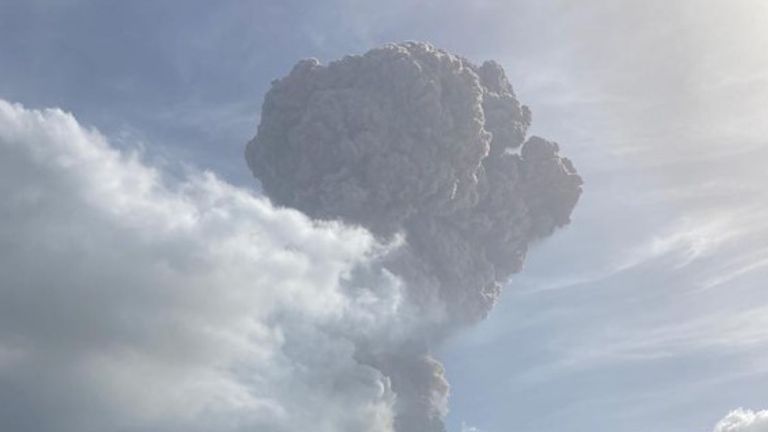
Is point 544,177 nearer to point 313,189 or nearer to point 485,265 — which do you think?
point 485,265

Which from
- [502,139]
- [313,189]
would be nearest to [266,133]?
[313,189]

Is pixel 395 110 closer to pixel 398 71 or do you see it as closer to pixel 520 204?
pixel 398 71

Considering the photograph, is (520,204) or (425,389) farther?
(520,204)

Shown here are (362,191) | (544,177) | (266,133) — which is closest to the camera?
(362,191)

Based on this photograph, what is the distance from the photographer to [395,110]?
10819 centimetres

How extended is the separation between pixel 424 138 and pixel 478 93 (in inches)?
310

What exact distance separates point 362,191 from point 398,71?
12496 millimetres

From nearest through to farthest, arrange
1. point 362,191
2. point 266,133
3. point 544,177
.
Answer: point 362,191 < point 266,133 < point 544,177

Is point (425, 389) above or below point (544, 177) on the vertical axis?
below

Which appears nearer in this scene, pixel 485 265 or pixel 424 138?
pixel 424 138

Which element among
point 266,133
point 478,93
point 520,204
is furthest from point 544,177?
point 266,133

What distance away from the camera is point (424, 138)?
352 ft

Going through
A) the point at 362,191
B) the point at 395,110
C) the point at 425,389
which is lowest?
the point at 425,389

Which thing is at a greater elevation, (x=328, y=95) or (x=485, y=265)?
(x=328, y=95)
